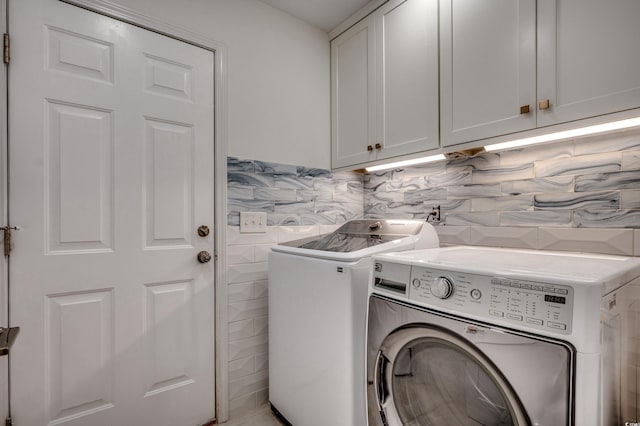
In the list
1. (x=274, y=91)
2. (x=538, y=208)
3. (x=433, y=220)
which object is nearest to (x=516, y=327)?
(x=538, y=208)

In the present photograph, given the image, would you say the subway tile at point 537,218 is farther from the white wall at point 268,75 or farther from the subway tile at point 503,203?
the white wall at point 268,75

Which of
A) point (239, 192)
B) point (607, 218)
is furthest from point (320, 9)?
point (607, 218)

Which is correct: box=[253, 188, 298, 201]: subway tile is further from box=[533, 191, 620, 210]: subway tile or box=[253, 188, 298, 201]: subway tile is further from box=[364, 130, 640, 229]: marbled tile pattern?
box=[533, 191, 620, 210]: subway tile

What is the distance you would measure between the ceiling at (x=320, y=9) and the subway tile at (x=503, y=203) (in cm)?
142

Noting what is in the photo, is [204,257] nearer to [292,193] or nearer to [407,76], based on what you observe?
[292,193]

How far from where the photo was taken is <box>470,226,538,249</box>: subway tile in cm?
154

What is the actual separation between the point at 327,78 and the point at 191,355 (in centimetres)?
200

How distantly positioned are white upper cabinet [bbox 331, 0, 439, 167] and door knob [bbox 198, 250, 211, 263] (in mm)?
1074

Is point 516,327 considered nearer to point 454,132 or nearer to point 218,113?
point 454,132

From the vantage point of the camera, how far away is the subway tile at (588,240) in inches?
50.4

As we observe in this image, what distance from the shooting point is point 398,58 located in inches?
70.7

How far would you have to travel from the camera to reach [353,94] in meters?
2.10

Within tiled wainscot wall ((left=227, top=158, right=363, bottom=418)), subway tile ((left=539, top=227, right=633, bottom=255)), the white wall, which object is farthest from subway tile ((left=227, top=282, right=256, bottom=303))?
subway tile ((left=539, top=227, right=633, bottom=255))

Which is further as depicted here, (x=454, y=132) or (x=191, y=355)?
(x=191, y=355)
